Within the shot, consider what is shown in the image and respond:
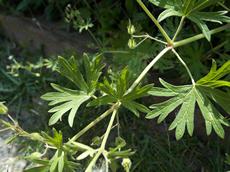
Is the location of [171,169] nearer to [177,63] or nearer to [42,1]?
[177,63]

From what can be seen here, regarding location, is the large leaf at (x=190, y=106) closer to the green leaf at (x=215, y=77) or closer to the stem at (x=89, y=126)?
the green leaf at (x=215, y=77)

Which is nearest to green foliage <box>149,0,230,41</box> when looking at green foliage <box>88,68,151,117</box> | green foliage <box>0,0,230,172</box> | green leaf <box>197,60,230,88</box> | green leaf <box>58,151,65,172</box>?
green foliage <box>0,0,230,172</box>

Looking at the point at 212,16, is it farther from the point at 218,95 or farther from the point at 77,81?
the point at 77,81

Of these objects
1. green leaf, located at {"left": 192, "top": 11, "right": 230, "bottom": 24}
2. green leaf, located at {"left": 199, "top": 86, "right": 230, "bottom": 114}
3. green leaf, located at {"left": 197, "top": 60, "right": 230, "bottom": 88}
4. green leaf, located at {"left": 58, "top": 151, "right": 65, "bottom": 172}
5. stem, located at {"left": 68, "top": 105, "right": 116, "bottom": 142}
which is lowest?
green leaf, located at {"left": 58, "top": 151, "right": 65, "bottom": 172}

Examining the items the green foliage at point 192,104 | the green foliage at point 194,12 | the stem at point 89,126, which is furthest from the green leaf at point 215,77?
the stem at point 89,126

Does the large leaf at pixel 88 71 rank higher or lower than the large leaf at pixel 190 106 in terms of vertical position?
higher

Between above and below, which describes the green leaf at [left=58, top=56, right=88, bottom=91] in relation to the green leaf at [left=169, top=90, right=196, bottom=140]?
above

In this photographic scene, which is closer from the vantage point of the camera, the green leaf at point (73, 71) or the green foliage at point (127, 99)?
the green foliage at point (127, 99)

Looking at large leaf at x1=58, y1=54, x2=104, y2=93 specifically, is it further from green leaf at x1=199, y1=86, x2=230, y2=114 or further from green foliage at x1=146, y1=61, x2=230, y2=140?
green leaf at x1=199, y1=86, x2=230, y2=114

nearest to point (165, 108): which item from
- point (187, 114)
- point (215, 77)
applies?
point (187, 114)

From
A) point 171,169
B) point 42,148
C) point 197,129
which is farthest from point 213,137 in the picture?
point 42,148

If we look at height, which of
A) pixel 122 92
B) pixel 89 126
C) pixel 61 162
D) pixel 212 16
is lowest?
pixel 61 162
